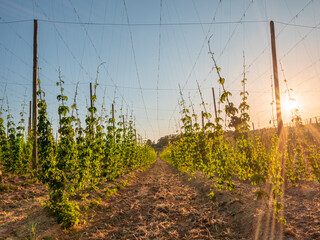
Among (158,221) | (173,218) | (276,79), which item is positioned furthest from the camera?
(276,79)

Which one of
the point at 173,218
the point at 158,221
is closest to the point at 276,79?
the point at 173,218

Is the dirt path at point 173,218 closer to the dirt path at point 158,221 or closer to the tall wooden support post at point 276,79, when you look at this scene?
the dirt path at point 158,221

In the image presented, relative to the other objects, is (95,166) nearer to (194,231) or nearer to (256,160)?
(194,231)

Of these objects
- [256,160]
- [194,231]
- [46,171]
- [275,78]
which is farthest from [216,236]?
[275,78]

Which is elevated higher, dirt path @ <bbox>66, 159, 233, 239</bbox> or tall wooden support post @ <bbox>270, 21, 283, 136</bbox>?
tall wooden support post @ <bbox>270, 21, 283, 136</bbox>

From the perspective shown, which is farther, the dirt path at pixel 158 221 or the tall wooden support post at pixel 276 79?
the tall wooden support post at pixel 276 79

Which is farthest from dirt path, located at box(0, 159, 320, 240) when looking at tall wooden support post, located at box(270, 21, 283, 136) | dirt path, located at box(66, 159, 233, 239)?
tall wooden support post, located at box(270, 21, 283, 136)

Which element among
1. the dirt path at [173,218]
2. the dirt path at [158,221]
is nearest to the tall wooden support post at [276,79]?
the dirt path at [173,218]

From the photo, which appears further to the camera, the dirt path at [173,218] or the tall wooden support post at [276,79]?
the tall wooden support post at [276,79]

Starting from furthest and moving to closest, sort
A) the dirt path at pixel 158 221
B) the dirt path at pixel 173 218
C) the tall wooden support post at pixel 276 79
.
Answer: the tall wooden support post at pixel 276 79
the dirt path at pixel 158 221
the dirt path at pixel 173 218

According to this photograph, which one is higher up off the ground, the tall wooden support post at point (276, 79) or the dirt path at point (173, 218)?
the tall wooden support post at point (276, 79)

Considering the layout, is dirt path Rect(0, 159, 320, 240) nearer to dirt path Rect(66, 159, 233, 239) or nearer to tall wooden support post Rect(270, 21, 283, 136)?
dirt path Rect(66, 159, 233, 239)

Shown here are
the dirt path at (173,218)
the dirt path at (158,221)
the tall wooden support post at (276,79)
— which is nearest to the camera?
the dirt path at (173,218)

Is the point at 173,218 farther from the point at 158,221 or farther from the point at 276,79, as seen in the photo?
the point at 276,79
